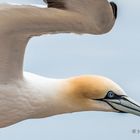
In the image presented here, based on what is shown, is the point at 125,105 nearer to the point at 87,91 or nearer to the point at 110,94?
the point at 110,94

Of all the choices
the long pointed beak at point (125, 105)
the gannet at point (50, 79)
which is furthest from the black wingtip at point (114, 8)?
the long pointed beak at point (125, 105)

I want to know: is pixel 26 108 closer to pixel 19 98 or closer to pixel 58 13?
pixel 19 98

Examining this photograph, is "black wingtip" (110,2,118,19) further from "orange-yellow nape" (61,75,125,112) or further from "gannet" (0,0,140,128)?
"orange-yellow nape" (61,75,125,112)

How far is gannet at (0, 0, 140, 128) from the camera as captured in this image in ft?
35.2

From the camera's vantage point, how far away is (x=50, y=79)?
41.2 ft

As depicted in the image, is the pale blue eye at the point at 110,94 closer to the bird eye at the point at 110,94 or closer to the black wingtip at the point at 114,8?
the bird eye at the point at 110,94

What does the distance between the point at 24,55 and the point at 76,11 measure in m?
1.25

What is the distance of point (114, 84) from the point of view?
12711mm

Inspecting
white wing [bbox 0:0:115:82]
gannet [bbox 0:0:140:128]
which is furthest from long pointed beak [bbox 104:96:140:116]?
white wing [bbox 0:0:115:82]

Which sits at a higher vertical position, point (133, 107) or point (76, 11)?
point (76, 11)

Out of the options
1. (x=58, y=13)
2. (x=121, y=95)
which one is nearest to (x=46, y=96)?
(x=121, y=95)

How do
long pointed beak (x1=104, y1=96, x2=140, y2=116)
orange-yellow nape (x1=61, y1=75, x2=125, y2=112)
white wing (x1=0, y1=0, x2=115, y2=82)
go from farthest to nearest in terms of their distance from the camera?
long pointed beak (x1=104, y1=96, x2=140, y2=116)
orange-yellow nape (x1=61, y1=75, x2=125, y2=112)
white wing (x1=0, y1=0, x2=115, y2=82)

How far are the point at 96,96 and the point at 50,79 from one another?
74cm

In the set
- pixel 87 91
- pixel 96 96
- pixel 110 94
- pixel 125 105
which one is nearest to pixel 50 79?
pixel 87 91
